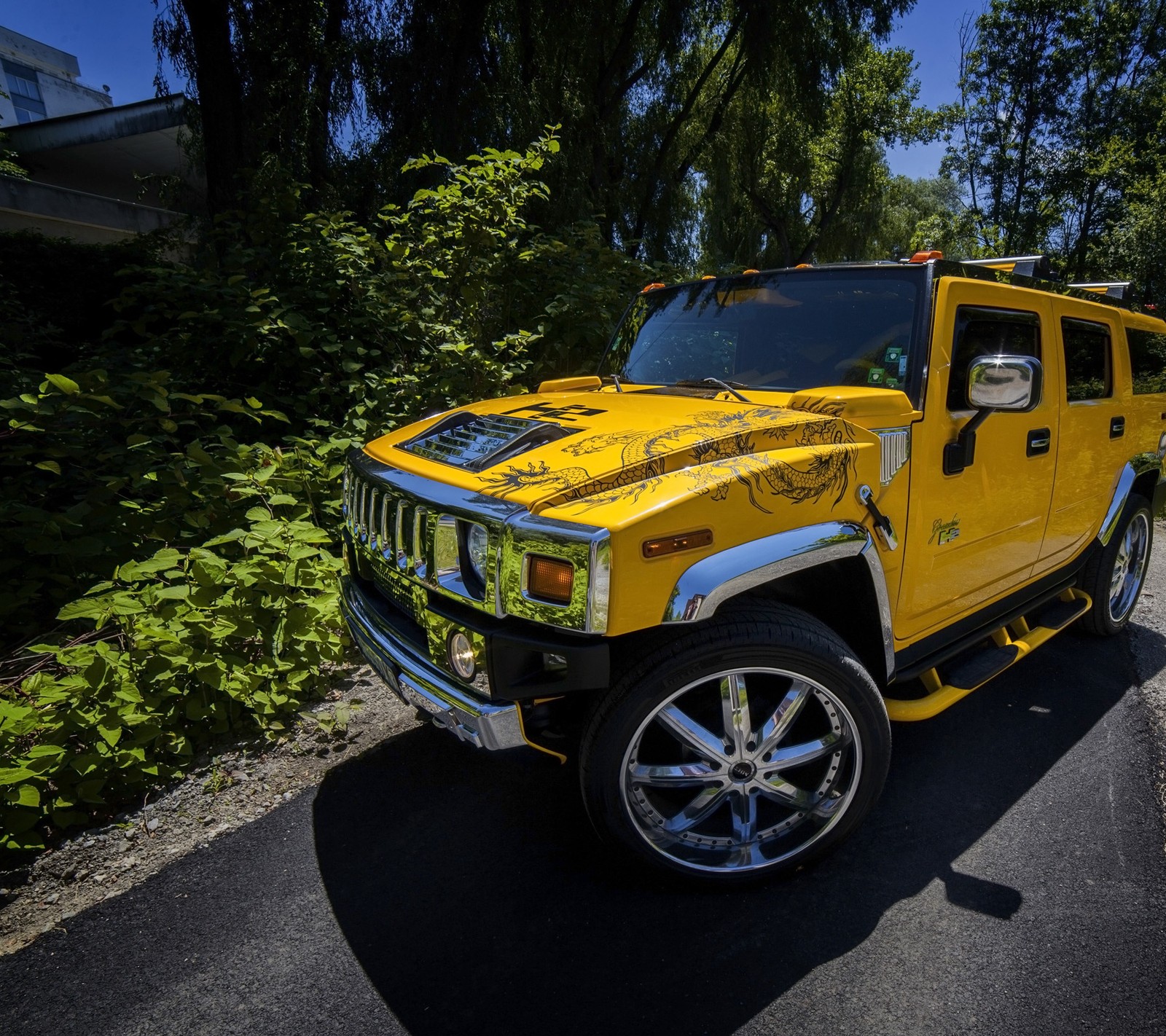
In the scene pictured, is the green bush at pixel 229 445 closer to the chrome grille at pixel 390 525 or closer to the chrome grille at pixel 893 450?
the chrome grille at pixel 390 525

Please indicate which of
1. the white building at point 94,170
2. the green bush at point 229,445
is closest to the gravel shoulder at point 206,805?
the green bush at point 229,445

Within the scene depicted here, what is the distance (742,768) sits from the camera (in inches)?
87.4

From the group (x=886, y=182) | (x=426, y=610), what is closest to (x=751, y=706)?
(x=426, y=610)

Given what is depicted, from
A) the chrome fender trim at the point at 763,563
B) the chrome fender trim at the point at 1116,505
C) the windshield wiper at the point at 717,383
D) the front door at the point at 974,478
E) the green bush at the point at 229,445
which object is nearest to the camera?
the chrome fender trim at the point at 763,563

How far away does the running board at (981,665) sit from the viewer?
103 inches

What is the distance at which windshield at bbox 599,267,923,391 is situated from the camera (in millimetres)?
2639

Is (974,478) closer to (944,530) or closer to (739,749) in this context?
(944,530)

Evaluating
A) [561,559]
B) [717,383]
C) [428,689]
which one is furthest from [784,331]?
[428,689]

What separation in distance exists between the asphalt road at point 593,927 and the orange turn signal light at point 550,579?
1089mm

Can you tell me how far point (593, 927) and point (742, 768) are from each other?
658 mm

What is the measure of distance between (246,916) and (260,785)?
698mm

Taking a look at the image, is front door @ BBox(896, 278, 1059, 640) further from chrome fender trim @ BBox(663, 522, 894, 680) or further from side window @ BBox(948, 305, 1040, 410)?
chrome fender trim @ BBox(663, 522, 894, 680)

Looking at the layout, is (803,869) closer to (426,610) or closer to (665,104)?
(426,610)

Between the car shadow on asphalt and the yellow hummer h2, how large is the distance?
0.20m
